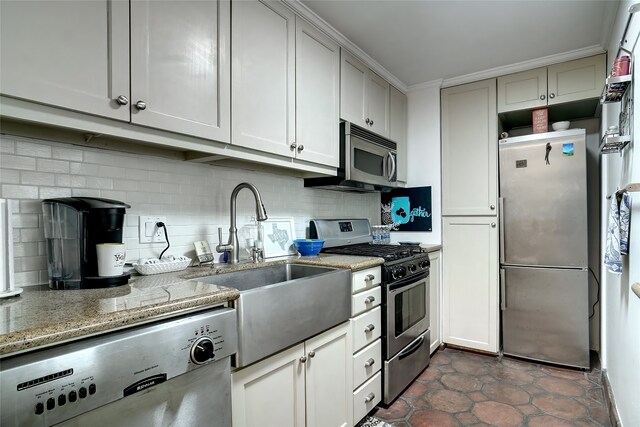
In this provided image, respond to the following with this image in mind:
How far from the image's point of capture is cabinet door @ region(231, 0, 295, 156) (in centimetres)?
161

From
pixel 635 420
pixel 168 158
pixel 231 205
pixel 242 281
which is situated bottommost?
pixel 635 420

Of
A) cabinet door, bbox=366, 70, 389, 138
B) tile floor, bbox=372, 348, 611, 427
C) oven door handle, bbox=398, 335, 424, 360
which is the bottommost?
tile floor, bbox=372, 348, 611, 427

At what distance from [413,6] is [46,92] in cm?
191

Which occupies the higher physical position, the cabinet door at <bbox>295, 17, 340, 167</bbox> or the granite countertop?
the cabinet door at <bbox>295, 17, 340, 167</bbox>

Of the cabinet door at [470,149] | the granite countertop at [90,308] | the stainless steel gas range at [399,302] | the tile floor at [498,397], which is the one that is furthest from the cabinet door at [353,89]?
the tile floor at [498,397]

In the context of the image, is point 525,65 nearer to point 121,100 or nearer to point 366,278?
point 366,278

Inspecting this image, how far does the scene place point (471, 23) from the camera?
7.11 ft

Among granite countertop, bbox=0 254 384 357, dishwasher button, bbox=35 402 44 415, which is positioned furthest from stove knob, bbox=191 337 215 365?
dishwasher button, bbox=35 402 44 415

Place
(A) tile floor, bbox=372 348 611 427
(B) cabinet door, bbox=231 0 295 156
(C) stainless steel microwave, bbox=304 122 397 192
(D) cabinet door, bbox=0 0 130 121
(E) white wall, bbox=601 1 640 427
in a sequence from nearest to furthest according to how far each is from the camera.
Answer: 1. (D) cabinet door, bbox=0 0 130 121
2. (E) white wall, bbox=601 1 640 427
3. (B) cabinet door, bbox=231 0 295 156
4. (A) tile floor, bbox=372 348 611 427
5. (C) stainless steel microwave, bbox=304 122 397 192

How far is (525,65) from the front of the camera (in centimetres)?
275

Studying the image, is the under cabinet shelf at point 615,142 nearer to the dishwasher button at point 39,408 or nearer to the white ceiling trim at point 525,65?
the white ceiling trim at point 525,65

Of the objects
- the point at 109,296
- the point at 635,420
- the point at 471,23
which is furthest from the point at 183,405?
the point at 471,23

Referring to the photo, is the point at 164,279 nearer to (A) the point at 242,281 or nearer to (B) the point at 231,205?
(A) the point at 242,281

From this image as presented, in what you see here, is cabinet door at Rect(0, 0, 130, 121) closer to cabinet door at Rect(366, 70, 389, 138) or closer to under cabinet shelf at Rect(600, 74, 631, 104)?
cabinet door at Rect(366, 70, 389, 138)
